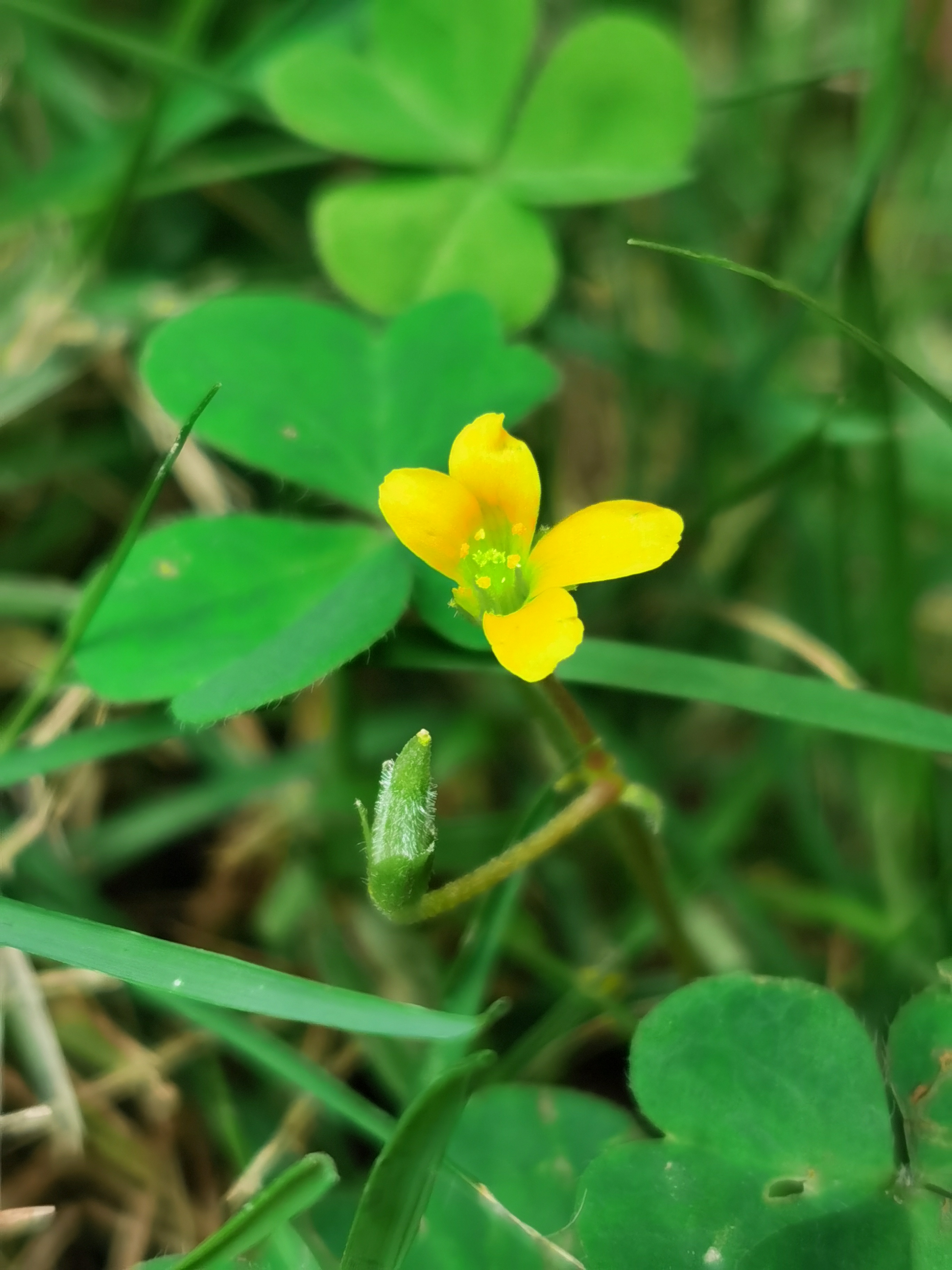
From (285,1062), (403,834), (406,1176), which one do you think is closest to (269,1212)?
(406,1176)

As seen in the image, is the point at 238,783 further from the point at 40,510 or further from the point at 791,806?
the point at 791,806

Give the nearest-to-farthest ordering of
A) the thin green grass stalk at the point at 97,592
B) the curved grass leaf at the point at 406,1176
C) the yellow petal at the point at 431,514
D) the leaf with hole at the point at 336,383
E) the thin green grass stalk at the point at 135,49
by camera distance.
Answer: the curved grass leaf at the point at 406,1176
the yellow petal at the point at 431,514
the thin green grass stalk at the point at 97,592
the leaf with hole at the point at 336,383
the thin green grass stalk at the point at 135,49

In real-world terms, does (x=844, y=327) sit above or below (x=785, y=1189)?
above

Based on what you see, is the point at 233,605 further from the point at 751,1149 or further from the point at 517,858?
the point at 751,1149

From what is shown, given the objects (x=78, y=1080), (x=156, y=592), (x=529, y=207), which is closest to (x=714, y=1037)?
(x=156, y=592)

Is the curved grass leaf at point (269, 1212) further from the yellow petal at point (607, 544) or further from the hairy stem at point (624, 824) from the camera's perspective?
the yellow petal at point (607, 544)

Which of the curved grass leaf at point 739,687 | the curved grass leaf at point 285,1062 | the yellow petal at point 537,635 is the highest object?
the yellow petal at point 537,635

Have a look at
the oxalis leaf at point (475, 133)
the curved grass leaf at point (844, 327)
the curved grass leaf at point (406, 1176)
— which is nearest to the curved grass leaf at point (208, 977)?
the curved grass leaf at point (406, 1176)
